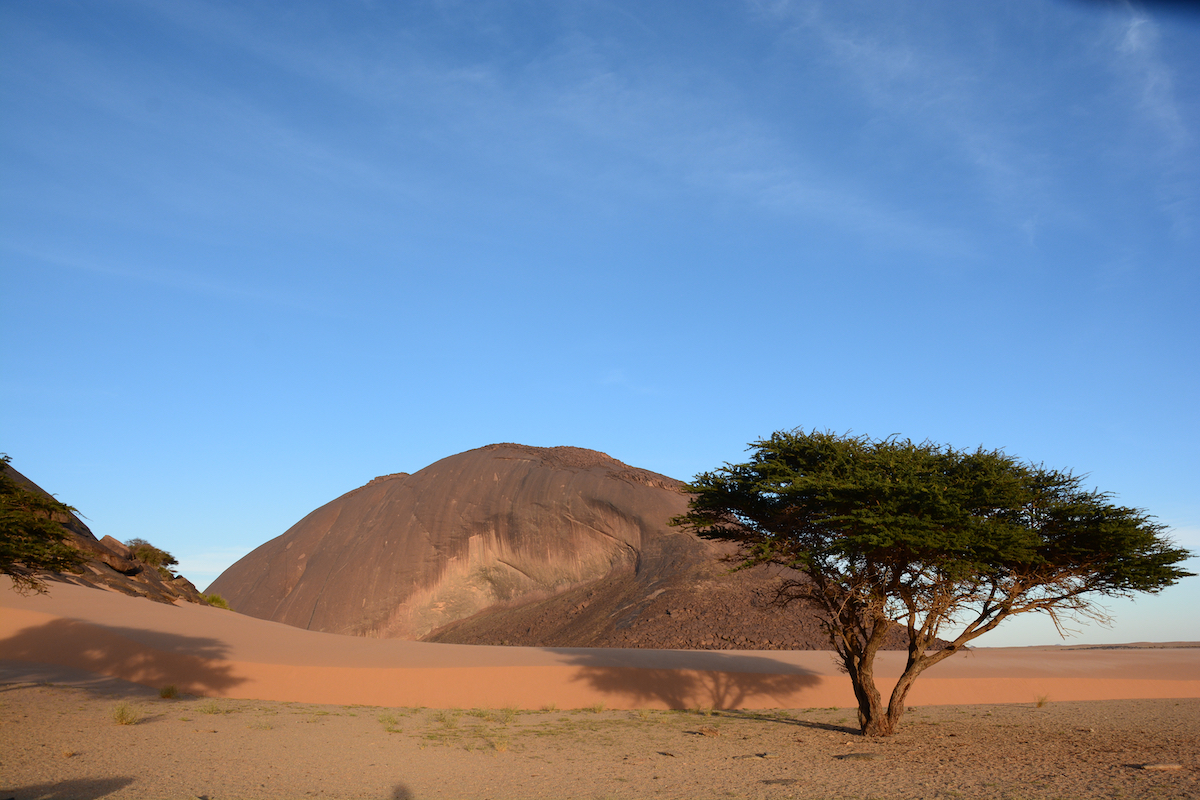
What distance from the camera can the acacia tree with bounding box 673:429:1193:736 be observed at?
50.6 ft

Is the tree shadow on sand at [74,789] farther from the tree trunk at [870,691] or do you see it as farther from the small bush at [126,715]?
the tree trunk at [870,691]

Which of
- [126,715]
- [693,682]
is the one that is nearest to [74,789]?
[126,715]

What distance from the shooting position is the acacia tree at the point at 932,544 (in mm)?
15422

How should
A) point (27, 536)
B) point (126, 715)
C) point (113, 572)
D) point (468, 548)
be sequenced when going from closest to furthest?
point (27, 536) < point (126, 715) < point (113, 572) < point (468, 548)

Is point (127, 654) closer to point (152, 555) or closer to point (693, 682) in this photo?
point (693, 682)

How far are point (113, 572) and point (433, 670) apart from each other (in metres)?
20.2

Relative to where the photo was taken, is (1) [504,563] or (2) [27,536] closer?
(2) [27,536]

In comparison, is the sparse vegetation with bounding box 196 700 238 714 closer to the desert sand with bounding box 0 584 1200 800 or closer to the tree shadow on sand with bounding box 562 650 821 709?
the desert sand with bounding box 0 584 1200 800

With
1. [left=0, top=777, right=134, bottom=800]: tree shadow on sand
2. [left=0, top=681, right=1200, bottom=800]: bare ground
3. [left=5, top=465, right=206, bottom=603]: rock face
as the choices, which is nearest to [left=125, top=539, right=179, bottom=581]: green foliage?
[left=5, top=465, right=206, bottom=603]: rock face

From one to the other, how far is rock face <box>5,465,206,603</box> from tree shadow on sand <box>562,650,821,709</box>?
20741 millimetres

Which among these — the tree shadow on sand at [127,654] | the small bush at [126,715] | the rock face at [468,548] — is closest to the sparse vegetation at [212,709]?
the small bush at [126,715]

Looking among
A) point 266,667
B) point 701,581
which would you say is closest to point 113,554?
point 266,667

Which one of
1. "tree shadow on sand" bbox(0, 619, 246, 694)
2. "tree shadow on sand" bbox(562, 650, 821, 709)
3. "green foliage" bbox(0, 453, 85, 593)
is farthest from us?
"tree shadow on sand" bbox(562, 650, 821, 709)

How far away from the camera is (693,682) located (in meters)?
24.9
